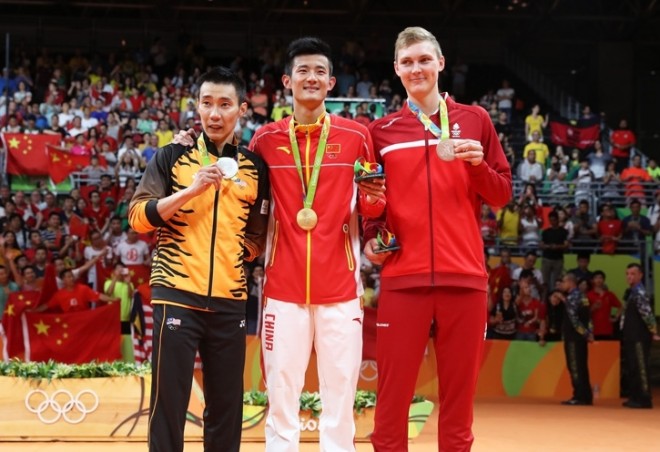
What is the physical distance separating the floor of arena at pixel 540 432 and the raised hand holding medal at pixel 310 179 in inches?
143

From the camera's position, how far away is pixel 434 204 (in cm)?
482

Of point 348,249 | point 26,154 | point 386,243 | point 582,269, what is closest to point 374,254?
point 386,243

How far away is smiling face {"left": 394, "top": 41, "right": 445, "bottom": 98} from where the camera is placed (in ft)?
16.1

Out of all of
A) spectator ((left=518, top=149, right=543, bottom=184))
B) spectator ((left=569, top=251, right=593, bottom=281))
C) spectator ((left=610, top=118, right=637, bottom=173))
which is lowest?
spectator ((left=569, top=251, right=593, bottom=281))

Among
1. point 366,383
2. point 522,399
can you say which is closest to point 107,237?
point 366,383

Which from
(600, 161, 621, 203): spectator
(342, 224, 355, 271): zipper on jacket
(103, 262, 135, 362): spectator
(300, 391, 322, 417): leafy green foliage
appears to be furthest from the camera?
(600, 161, 621, 203): spectator

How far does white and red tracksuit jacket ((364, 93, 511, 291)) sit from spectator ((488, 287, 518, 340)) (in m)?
9.17

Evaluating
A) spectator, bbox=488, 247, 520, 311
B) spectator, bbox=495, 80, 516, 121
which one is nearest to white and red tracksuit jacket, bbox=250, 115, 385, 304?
spectator, bbox=488, 247, 520, 311

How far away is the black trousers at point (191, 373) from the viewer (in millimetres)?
4891

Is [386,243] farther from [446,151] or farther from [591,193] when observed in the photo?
[591,193]

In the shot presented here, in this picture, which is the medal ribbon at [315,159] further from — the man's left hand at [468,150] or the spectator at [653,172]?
the spectator at [653,172]

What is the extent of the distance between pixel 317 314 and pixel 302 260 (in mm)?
284

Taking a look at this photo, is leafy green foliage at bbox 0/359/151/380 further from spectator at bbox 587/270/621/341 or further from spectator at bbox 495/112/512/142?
spectator at bbox 495/112/512/142

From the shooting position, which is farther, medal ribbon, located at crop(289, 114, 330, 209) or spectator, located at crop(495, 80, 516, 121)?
spectator, located at crop(495, 80, 516, 121)
